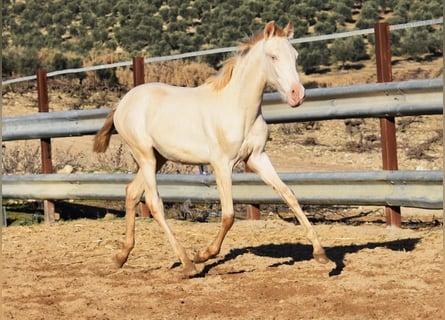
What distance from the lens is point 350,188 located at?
899 centimetres

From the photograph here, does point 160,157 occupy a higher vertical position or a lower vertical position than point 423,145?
higher

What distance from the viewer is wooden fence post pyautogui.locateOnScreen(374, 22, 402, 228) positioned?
8.98m

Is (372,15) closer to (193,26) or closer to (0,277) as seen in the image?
(193,26)

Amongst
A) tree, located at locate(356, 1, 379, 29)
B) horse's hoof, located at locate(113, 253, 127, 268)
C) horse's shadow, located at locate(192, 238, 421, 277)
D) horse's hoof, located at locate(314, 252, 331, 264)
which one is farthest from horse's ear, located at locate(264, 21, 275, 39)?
tree, located at locate(356, 1, 379, 29)

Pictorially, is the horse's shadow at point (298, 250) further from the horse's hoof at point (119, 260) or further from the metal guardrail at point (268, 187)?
the horse's hoof at point (119, 260)

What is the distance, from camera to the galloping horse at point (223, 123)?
286 inches

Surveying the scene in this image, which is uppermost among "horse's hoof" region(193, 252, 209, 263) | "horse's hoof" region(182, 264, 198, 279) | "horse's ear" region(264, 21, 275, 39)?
"horse's ear" region(264, 21, 275, 39)

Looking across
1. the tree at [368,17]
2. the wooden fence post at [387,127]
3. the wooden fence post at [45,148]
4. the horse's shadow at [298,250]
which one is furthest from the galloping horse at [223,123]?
the tree at [368,17]

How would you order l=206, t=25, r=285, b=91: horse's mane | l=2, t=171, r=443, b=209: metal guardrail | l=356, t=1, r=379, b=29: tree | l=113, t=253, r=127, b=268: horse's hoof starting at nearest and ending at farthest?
1. l=206, t=25, r=285, b=91: horse's mane
2. l=113, t=253, r=127, b=268: horse's hoof
3. l=2, t=171, r=443, b=209: metal guardrail
4. l=356, t=1, r=379, b=29: tree

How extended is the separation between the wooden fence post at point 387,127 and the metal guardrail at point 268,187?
0.22 meters

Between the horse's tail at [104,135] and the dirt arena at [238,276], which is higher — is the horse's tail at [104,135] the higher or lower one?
the higher one

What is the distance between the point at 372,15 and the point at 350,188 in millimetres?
38342

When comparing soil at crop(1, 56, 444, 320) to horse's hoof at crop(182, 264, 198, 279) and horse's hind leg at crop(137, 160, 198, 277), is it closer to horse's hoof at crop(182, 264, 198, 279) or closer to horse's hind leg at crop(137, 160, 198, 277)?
horse's hoof at crop(182, 264, 198, 279)

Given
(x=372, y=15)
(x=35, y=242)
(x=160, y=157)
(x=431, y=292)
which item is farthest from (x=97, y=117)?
(x=372, y=15)
